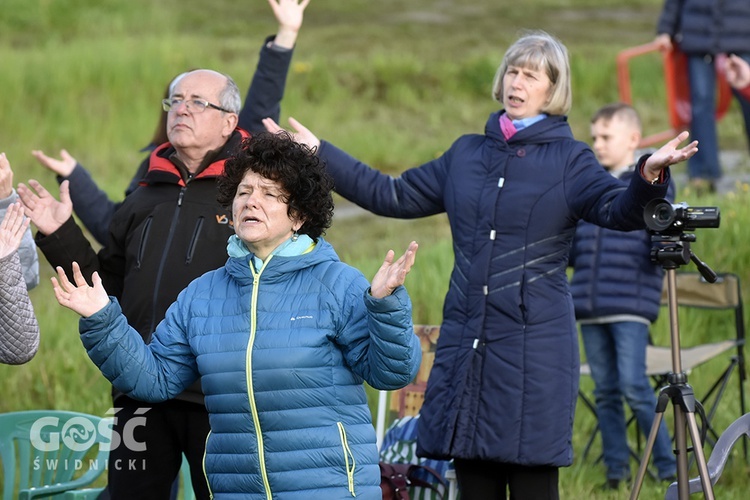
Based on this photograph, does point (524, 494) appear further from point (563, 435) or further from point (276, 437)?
point (276, 437)

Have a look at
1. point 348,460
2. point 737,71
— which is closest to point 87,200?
point 348,460

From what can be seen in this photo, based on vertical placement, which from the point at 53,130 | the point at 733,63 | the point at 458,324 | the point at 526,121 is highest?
the point at 53,130

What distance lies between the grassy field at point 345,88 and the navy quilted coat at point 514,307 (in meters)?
1.89

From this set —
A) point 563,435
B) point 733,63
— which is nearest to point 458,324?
point 563,435

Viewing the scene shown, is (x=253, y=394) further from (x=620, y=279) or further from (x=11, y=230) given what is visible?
(x=620, y=279)

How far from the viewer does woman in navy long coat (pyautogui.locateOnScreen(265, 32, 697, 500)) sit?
15.8ft

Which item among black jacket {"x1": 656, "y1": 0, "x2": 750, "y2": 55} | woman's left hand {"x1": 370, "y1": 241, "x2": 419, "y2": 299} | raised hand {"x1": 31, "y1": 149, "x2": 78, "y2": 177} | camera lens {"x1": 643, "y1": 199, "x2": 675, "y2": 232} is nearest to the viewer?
woman's left hand {"x1": 370, "y1": 241, "x2": 419, "y2": 299}

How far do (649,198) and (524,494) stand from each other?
1.18 m

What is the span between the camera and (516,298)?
4.85 m

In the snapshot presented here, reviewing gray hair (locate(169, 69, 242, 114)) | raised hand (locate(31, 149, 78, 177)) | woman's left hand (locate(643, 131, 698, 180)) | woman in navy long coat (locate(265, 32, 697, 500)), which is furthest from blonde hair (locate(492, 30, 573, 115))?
raised hand (locate(31, 149, 78, 177))

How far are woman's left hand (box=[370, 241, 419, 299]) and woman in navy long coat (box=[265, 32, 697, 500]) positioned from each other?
1.16m

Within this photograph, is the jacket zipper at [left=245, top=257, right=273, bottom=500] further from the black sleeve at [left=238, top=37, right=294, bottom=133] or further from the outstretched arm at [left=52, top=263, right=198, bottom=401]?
the black sleeve at [left=238, top=37, right=294, bottom=133]

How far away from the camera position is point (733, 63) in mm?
5613

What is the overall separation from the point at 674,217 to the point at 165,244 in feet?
6.05
